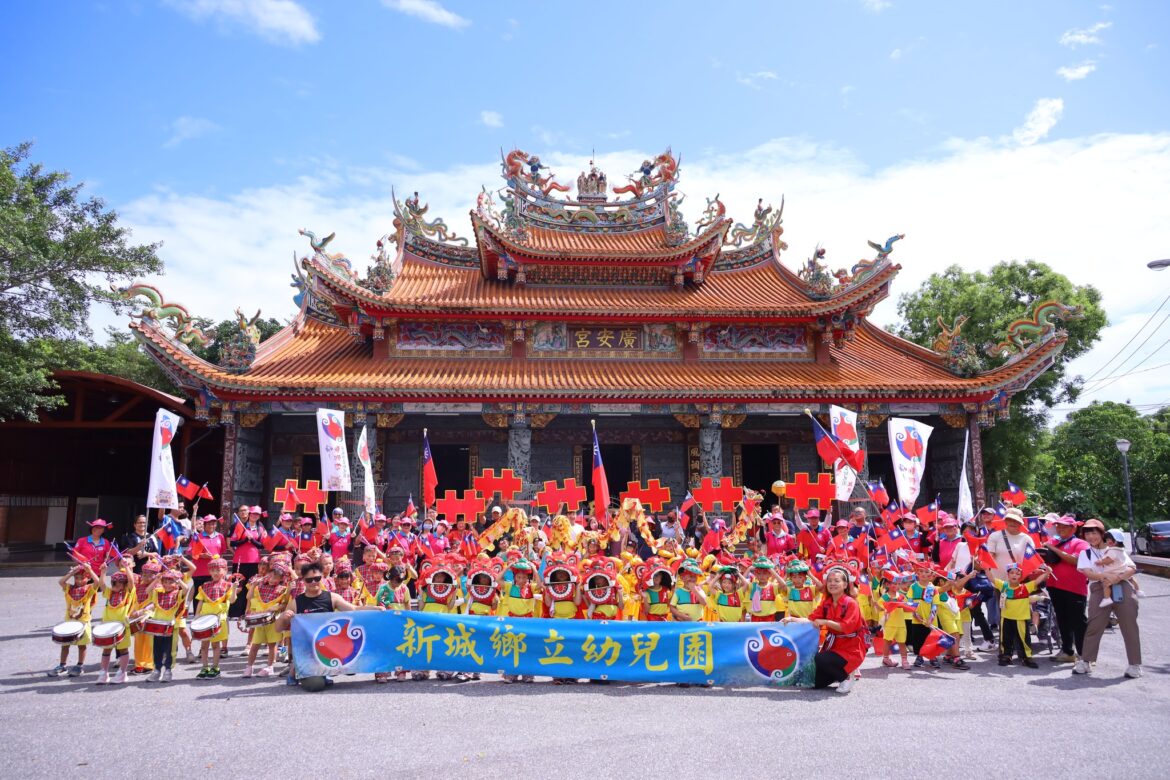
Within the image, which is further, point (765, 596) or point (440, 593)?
point (440, 593)

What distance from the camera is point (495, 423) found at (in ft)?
53.6

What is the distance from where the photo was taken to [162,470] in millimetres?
10375

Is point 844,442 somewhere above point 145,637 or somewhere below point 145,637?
above

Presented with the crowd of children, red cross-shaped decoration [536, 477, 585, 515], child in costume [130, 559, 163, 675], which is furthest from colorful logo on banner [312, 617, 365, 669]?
red cross-shaped decoration [536, 477, 585, 515]

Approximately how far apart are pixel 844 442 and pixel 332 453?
8228 mm

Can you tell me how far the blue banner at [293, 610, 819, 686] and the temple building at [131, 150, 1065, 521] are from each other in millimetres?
9064

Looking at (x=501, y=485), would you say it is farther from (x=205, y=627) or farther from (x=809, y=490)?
(x=205, y=627)

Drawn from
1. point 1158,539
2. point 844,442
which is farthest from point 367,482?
point 1158,539

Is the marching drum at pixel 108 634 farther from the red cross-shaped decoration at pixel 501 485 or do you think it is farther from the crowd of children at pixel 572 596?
the red cross-shaped decoration at pixel 501 485

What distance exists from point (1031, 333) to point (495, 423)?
1287 centimetres

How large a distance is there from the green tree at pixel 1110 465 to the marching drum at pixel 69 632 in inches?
1238

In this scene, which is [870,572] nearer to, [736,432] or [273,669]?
[273,669]

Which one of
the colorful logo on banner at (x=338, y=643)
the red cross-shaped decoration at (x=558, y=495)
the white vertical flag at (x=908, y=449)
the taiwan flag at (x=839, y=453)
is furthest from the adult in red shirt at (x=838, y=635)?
the red cross-shaped decoration at (x=558, y=495)

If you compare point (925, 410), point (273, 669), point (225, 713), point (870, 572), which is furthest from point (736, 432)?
point (225, 713)
